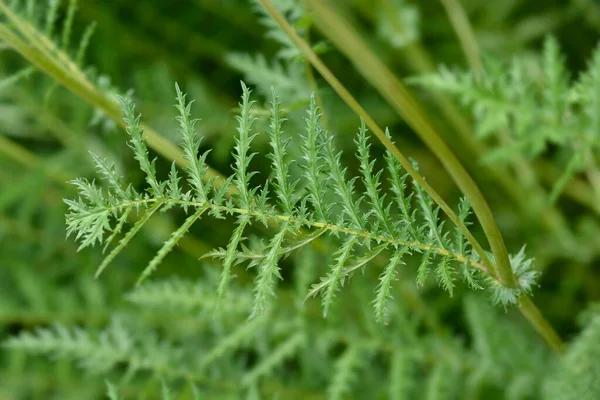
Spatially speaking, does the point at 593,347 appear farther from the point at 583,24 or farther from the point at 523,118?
the point at 583,24

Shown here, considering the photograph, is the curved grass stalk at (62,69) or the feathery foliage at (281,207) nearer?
the feathery foliage at (281,207)

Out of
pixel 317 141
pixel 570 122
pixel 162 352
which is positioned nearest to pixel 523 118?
pixel 570 122

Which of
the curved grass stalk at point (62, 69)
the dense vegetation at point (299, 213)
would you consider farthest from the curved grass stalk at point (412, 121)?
the curved grass stalk at point (62, 69)

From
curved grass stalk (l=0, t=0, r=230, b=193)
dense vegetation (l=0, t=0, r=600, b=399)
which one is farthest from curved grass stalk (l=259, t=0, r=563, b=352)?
curved grass stalk (l=0, t=0, r=230, b=193)

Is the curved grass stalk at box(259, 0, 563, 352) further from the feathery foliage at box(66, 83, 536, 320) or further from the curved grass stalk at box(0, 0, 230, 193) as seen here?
the curved grass stalk at box(0, 0, 230, 193)

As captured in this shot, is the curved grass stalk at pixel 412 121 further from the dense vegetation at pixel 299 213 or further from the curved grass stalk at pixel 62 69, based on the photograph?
the curved grass stalk at pixel 62 69

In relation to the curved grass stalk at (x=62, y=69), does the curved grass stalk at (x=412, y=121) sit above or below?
below

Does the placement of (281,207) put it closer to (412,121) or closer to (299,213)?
(299,213)

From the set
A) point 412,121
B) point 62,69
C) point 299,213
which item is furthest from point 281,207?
point 62,69
